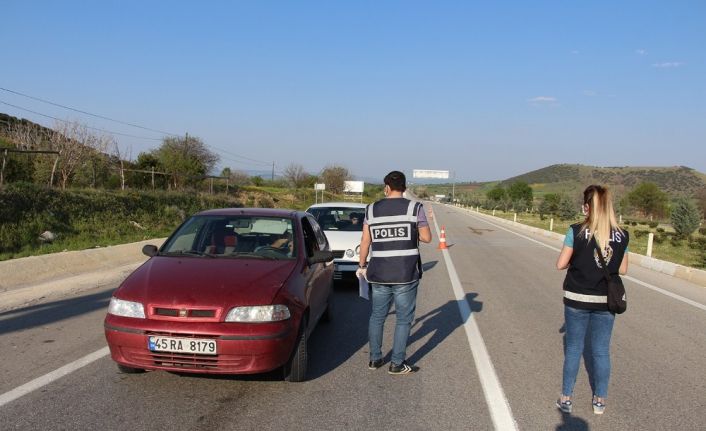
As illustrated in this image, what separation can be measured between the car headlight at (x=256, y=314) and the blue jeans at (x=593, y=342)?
2.28 metres

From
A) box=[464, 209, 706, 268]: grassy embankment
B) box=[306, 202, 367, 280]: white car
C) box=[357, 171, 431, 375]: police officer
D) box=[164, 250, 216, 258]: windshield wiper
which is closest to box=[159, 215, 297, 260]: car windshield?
box=[164, 250, 216, 258]: windshield wiper

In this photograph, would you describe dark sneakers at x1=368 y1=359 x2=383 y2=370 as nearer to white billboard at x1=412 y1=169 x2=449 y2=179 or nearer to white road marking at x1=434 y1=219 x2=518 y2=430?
white road marking at x1=434 y1=219 x2=518 y2=430

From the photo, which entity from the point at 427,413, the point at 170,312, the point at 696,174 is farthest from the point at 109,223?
the point at 696,174

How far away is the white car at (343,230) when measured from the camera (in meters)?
9.41

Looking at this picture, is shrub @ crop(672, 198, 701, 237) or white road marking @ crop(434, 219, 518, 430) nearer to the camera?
white road marking @ crop(434, 219, 518, 430)

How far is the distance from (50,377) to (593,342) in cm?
455

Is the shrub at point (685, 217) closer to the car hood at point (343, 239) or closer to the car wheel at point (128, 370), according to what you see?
the car hood at point (343, 239)

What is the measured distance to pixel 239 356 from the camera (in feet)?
13.8

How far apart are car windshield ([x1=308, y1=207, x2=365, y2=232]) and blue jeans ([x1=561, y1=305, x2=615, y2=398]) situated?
647 centimetres

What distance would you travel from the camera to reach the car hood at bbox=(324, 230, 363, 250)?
964 centimetres

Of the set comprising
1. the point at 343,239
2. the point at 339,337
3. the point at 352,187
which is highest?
the point at 343,239

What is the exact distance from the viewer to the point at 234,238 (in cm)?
593

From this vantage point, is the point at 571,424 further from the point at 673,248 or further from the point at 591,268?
the point at 673,248

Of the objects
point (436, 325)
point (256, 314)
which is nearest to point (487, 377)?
point (436, 325)
